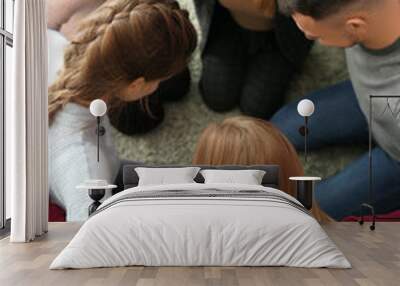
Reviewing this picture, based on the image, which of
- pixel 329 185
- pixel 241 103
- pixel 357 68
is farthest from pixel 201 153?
pixel 357 68

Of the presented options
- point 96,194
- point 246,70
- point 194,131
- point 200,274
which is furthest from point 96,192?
point 200,274

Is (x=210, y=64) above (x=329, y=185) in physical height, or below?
above

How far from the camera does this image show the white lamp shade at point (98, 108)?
7992mm

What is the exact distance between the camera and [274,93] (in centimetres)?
834

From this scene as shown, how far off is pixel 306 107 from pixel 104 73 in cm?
275

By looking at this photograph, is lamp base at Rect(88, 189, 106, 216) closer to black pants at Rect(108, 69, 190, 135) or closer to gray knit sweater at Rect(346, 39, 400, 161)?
black pants at Rect(108, 69, 190, 135)

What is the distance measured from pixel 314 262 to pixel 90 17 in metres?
4.93

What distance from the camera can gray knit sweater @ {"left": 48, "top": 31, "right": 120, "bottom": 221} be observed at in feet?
27.7

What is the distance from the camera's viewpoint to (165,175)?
7742 millimetres

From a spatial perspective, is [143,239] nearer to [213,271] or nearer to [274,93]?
[213,271]

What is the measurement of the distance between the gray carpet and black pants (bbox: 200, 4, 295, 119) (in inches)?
7.6

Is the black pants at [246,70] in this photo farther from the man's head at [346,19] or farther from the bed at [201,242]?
the bed at [201,242]

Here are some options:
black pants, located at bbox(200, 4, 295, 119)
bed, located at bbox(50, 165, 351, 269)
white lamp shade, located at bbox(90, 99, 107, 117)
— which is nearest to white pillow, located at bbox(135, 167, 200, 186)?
white lamp shade, located at bbox(90, 99, 107, 117)

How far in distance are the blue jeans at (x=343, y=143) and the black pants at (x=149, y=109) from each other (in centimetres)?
135
